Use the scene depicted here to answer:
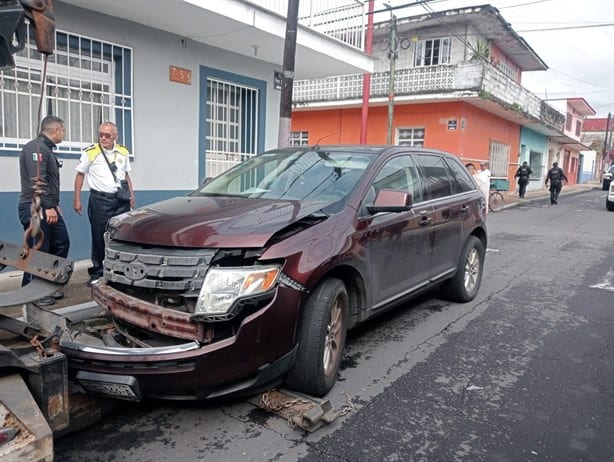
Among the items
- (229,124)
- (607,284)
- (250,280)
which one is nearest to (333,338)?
(250,280)

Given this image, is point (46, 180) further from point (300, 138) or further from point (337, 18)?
point (300, 138)

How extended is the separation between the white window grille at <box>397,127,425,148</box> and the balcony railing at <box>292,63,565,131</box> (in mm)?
1797

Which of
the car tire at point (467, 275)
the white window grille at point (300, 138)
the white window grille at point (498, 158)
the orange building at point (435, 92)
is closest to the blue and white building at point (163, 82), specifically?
the car tire at point (467, 275)

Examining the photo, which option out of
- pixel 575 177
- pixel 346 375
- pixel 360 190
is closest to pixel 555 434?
pixel 346 375

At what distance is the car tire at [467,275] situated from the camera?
18.7ft

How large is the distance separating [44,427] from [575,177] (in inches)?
2047

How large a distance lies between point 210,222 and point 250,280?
1.70ft

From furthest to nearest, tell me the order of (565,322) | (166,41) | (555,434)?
(166,41), (565,322), (555,434)

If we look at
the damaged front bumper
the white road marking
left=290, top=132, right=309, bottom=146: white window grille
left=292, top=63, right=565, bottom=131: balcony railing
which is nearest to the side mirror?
the damaged front bumper

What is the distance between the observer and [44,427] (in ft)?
6.88

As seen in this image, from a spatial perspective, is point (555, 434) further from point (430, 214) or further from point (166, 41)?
point (166, 41)

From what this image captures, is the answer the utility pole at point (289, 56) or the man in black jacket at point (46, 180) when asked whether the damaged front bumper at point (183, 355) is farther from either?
the utility pole at point (289, 56)

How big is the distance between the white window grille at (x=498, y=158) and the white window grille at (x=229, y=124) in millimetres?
14874

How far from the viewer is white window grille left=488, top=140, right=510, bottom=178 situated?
22.1 meters
